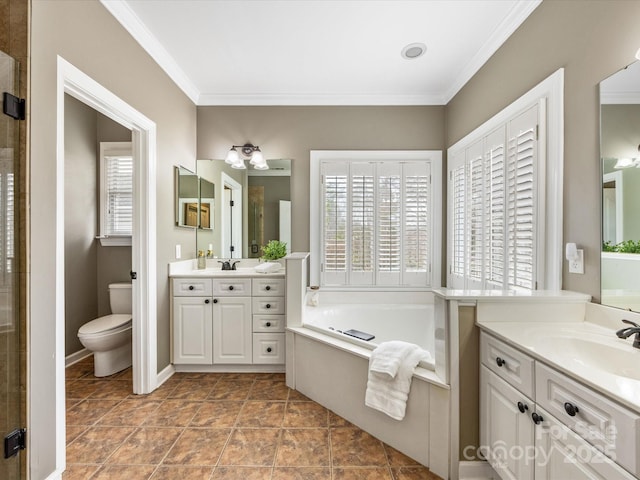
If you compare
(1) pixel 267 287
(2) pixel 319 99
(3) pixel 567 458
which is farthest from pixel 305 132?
(3) pixel 567 458

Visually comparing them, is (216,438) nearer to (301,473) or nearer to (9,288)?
(301,473)

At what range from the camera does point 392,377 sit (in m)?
1.63

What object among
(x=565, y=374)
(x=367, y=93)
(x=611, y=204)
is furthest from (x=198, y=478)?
(x=367, y=93)

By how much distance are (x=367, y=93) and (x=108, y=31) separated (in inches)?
85.2

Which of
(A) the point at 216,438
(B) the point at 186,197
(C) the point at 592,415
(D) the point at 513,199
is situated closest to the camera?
(C) the point at 592,415

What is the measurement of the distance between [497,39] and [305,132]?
1.78m

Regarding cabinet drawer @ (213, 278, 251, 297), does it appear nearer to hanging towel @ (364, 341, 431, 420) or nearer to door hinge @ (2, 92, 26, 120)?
hanging towel @ (364, 341, 431, 420)

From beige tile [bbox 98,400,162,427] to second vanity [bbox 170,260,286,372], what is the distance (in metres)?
0.48

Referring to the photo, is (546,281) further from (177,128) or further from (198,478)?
(177,128)

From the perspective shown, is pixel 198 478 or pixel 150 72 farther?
pixel 150 72

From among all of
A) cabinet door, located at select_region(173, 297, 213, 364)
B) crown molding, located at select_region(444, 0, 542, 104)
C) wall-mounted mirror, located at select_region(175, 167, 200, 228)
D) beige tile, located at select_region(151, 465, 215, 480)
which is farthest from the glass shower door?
crown molding, located at select_region(444, 0, 542, 104)

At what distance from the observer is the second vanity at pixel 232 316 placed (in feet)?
8.64

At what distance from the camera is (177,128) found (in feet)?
9.10

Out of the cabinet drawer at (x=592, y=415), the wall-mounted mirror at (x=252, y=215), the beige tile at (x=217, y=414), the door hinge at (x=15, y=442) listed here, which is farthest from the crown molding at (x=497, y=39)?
the door hinge at (x=15, y=442)
